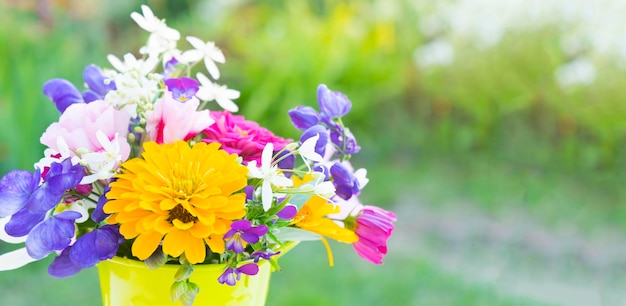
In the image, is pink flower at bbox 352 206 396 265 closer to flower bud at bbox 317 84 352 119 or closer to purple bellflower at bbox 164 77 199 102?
flower bud at bbox 317 84 352 119

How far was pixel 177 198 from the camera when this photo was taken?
632mm

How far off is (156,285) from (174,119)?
0.16 m

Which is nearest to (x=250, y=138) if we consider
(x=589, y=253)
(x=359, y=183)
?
(x=359, y=183)

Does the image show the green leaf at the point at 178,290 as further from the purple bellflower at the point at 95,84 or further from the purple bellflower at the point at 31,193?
the purple bellflower at the point at 95,84

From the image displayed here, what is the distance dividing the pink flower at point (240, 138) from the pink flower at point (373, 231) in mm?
111

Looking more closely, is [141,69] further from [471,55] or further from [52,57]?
[471,55]

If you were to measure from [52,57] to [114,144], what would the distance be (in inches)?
72.0

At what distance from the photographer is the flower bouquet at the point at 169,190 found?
2.06 ft


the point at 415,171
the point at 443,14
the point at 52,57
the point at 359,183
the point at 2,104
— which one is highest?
the point at 443,14

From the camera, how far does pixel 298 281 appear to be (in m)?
2.04

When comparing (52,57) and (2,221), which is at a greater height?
(52,57)

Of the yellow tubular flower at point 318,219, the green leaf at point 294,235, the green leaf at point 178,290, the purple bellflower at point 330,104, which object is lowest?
the green leaf at point 178,290

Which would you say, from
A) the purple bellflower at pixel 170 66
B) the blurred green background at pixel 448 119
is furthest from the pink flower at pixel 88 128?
the blurred green background at pixel 448 119

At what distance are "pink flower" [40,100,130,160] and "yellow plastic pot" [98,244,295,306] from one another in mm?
111
